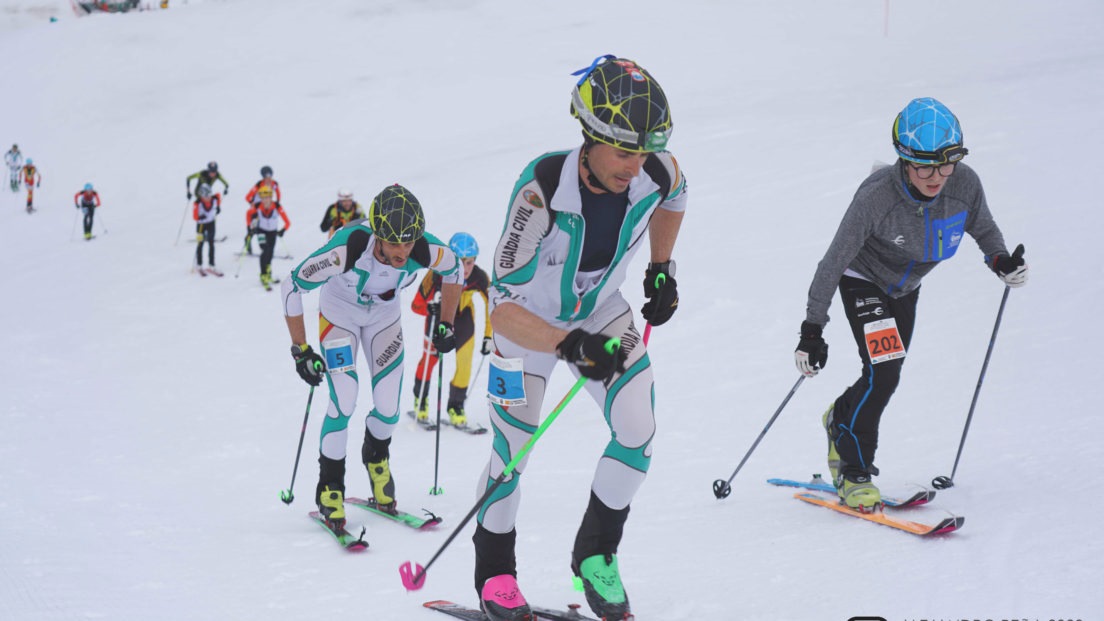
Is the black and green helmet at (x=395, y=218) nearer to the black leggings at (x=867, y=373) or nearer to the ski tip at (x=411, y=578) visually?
the ski tip at (x=411, y=578)

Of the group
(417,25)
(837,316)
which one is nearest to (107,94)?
(417,25)

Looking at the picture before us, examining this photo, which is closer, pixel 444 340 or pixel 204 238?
pixel 444 340

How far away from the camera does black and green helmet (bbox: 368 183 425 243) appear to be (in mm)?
6027

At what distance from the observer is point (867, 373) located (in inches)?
206

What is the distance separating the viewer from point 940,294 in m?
10.4

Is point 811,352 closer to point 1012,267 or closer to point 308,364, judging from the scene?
point 1012,267

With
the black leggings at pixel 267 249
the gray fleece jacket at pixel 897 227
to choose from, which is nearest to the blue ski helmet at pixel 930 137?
the gray fleece jacket at pixel 897 227

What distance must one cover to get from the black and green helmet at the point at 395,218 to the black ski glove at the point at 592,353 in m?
2.75

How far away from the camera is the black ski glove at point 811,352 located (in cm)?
495

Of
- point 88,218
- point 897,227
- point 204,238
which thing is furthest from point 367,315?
point 88,218

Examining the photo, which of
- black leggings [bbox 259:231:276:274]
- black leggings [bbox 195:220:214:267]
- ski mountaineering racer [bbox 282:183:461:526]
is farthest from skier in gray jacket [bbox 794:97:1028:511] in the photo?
black leggings [bbox 195:220:214:267]

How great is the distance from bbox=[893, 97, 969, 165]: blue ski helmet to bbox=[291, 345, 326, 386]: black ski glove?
377 cm

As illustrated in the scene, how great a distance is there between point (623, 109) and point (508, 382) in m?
1.21

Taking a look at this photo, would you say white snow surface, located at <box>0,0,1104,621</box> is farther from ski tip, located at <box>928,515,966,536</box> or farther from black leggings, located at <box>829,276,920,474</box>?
black leggings, located at <box>829,276,920,474</box>
